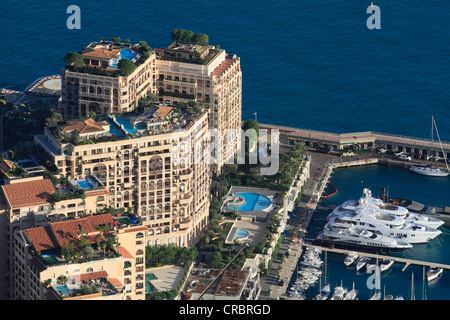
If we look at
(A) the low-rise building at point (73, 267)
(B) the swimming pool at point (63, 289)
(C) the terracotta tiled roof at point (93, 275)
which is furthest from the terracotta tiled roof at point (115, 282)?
(B) the swimming pool at point (63, 289)

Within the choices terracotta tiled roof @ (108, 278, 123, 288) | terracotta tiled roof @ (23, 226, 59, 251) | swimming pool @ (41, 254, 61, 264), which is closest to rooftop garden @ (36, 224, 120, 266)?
swimming pool @ (41, 254, 61, 264)

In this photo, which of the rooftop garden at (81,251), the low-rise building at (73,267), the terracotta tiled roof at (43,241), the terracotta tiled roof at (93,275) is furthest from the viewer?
the terracotta tiled roof at (43,241)

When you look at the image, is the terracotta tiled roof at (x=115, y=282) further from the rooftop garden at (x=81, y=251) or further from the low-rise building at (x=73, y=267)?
Result: the rooftop garden at (x=81, y=251)

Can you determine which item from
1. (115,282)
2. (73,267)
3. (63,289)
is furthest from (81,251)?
(63,289)

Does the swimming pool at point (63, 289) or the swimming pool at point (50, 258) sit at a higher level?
the swimming pool at point (50, 258)

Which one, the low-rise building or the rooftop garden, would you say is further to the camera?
the rooftop garden

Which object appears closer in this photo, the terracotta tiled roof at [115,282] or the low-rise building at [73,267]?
the low-rise building at [73,267]

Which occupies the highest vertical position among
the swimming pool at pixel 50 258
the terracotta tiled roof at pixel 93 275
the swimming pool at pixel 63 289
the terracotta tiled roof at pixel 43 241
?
the terracotta tiled roof at pixel 43 241

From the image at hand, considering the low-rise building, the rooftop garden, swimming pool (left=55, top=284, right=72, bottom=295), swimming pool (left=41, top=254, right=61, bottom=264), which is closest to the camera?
swimming pool (left=55, top=284, right=72, bottom=295)

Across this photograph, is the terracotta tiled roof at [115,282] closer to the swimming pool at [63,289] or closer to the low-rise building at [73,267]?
the low-rise building at [73,267]

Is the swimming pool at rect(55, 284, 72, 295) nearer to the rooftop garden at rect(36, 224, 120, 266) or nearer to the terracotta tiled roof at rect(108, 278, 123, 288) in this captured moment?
the rooftop garden at rect(36, 224, 120, 266)

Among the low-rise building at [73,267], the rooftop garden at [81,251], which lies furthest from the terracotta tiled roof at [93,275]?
the rooftop garden at [81,251]

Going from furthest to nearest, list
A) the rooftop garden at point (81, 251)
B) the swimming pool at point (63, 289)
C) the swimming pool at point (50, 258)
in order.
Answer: the rooftop garden at point (81, 251) < the swimming pool at point (50, 258) < the swimming pool at point (63, 289)
